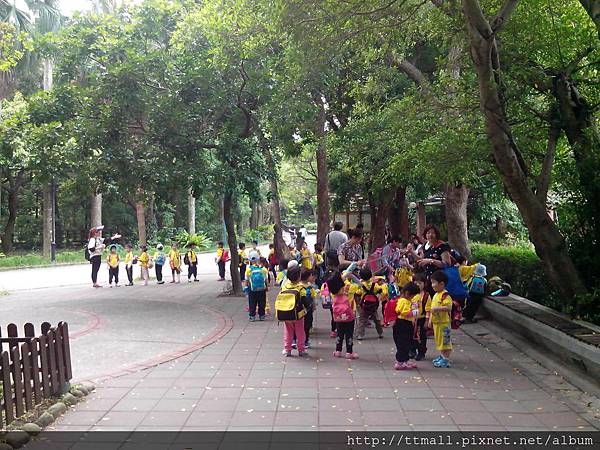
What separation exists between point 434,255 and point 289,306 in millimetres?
2610

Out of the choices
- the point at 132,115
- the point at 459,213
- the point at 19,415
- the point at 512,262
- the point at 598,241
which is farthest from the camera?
the point at 459,213

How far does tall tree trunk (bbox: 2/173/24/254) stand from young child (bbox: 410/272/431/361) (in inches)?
1289

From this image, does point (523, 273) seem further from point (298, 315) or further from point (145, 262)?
point (145, 262)

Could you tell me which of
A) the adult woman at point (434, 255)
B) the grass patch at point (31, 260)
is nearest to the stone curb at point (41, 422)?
the adult woman at point (434, 255)

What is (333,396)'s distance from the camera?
550 centimetres

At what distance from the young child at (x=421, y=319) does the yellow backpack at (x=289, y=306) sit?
158 cm

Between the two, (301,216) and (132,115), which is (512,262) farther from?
(301,216)

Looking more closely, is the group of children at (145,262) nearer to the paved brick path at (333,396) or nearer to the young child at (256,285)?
the young child at (256,285)

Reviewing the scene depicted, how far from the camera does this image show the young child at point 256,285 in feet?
31.7

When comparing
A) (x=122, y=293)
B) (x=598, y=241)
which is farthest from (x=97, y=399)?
(x=122, y=293)

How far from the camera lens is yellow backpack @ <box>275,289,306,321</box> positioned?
6.98 meters

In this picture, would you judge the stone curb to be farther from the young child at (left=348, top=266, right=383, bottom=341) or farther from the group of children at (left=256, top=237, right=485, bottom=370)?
the young child at (left=348, top=266, right=383, bottom=341)

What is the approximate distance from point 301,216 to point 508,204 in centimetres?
5254

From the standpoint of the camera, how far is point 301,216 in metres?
74.6
